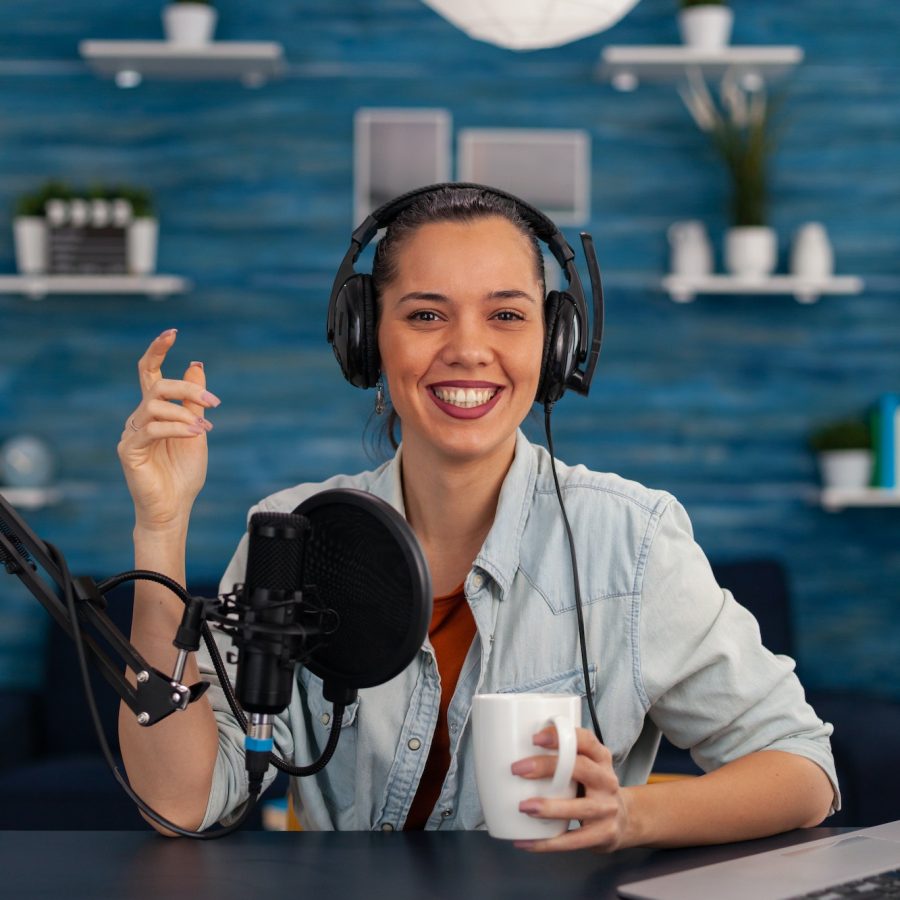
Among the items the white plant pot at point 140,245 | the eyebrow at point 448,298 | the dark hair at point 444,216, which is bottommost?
the eyebrow at point 448,298

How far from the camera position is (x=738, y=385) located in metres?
3.66

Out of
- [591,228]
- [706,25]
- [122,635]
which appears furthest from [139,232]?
[122,635]

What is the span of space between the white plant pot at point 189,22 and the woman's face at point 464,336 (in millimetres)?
2254

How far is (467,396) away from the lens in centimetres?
142

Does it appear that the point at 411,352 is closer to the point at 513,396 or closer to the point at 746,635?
the point at 513,396

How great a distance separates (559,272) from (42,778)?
1.90 meters

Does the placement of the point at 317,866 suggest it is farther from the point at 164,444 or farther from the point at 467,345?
the point at 467,345

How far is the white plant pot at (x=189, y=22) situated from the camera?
3420 mm

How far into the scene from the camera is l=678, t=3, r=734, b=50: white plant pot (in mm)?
3447

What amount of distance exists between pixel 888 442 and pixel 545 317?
2242 millimetres

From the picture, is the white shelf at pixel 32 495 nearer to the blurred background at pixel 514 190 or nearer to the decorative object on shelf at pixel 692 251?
the blurred background at pixel 514 190

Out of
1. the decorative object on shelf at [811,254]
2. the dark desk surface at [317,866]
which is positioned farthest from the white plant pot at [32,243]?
the dark desk surface at [317,866]

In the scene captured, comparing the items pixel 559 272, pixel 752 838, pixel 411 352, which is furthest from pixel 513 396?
pixel 559 272

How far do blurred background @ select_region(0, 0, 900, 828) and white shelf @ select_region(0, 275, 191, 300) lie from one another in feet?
0.40
